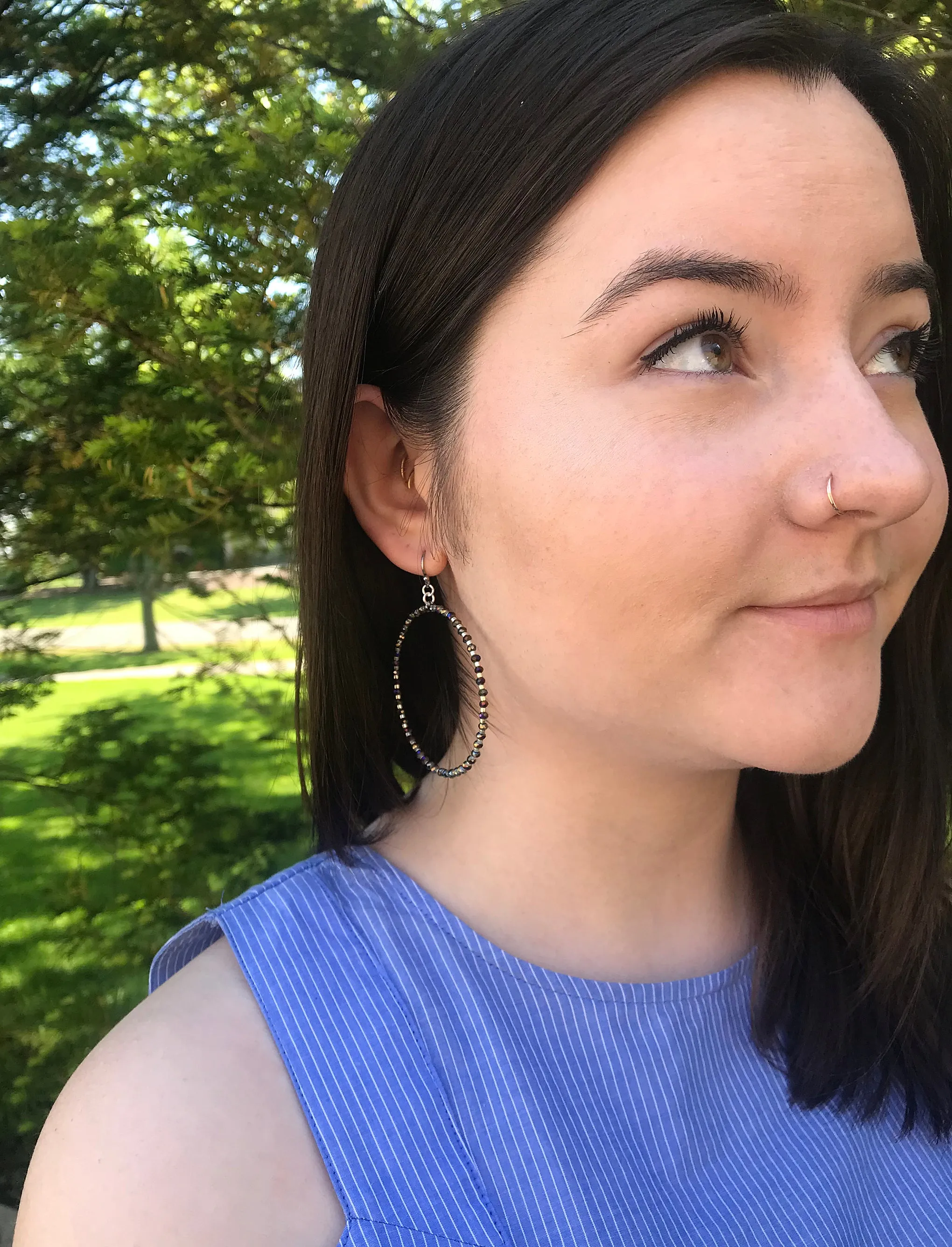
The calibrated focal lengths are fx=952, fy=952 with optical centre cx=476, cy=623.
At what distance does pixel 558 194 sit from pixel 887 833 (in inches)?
42.4

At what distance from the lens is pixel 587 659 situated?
102cm

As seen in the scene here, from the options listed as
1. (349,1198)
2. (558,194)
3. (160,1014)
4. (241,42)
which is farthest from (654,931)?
(241,42)

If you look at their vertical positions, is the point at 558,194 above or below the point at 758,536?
above

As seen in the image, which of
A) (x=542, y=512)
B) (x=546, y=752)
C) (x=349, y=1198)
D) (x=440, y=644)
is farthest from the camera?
(x=440, y=644)

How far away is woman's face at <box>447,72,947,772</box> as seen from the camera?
935mm

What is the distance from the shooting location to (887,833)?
1492mm

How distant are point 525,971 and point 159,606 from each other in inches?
57.3

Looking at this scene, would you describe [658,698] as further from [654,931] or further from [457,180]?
[457,180]

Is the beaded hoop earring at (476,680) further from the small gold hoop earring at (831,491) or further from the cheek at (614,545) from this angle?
the small gold hoop earring at (831,491)

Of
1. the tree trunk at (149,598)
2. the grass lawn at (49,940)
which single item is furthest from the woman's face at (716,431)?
the grass lawn at (49,940)

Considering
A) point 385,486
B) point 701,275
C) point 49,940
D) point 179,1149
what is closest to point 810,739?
point 701,275

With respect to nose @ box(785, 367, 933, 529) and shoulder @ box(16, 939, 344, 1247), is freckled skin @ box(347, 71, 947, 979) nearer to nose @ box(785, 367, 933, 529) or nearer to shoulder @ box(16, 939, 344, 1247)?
nose @ box(785, 367, 933, 529)

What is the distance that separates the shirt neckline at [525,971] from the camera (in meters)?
1.12

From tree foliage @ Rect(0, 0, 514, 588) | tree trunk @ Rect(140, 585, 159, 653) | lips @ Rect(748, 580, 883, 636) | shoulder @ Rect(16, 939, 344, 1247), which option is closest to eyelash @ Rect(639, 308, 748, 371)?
lips @ Rect(748, 580, 883, 636)
